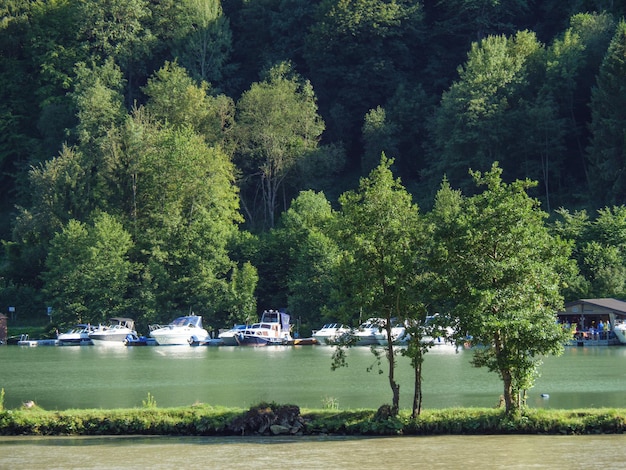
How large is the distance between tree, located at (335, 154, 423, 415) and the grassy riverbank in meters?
1.66

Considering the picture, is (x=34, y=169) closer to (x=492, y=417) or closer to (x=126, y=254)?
(x=126, y=254)

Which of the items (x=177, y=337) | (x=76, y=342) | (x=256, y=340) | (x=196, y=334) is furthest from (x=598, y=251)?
(x=76, y=342)

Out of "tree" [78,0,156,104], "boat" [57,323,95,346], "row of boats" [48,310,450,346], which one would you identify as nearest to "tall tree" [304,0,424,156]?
"tree" [78,0,156,104]

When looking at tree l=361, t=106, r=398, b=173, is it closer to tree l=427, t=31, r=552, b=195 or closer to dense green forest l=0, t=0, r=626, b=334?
dense green forest l=0, t=0, r=626, b=334

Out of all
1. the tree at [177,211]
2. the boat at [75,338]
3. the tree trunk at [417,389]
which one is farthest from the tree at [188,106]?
the tree trunk at [417,389]

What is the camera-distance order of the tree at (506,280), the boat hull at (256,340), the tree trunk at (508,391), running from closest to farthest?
the tree at (506,280)
the tree trunk at (508,391)
the boat hull at (256,340)

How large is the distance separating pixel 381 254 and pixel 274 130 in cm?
7738

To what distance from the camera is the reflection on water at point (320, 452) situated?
102ft

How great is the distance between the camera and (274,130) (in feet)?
371

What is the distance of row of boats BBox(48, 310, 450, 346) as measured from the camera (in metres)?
93.2

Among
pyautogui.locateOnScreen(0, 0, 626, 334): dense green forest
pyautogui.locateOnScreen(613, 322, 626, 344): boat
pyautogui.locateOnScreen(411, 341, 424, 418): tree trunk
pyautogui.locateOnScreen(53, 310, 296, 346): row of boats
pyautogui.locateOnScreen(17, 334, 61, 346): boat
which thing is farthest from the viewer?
pyautogui.locateOnScreen(0, 0, 626, 334): dense green forest

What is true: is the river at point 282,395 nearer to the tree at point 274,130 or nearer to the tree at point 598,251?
the tree at point 598,251

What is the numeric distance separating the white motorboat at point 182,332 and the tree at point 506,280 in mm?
58905

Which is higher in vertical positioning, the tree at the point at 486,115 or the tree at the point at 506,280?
the tree at the point at 486,115
